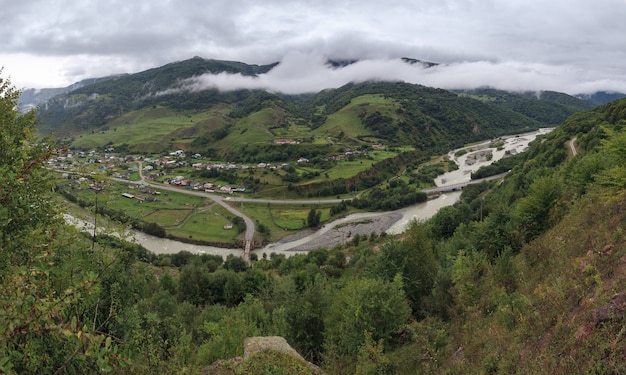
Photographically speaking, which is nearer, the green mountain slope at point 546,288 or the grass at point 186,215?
the green mountain slope at point 546,288

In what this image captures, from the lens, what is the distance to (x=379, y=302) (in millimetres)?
16312

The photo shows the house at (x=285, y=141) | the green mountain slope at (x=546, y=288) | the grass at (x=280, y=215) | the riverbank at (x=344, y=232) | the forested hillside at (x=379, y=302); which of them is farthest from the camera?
the house at (x=285, y=141)

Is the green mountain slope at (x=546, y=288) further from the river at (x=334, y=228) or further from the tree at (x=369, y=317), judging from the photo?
the river at (x=334, y=228)

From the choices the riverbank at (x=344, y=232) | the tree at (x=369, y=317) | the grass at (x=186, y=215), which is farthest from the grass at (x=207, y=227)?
the tree at (x=369, y=317)

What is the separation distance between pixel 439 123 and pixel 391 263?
186982mm

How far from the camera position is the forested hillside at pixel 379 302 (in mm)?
3705

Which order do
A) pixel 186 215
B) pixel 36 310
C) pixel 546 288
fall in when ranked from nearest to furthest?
pixel 36 310 → pixel 546 288 → pixel 186 215

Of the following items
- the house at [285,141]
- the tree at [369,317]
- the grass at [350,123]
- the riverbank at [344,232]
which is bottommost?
the riverbank at [344,232]

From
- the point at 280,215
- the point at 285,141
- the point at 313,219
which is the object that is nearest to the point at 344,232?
the point at 313,219

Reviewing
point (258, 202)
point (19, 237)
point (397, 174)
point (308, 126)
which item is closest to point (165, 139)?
point (308, 126)

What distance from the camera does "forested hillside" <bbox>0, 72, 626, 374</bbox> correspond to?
371 centimetres

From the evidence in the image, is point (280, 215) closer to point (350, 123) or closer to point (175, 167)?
point (175, 167)

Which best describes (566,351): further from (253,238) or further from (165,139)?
(165,139)

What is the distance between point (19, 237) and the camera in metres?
4.58
